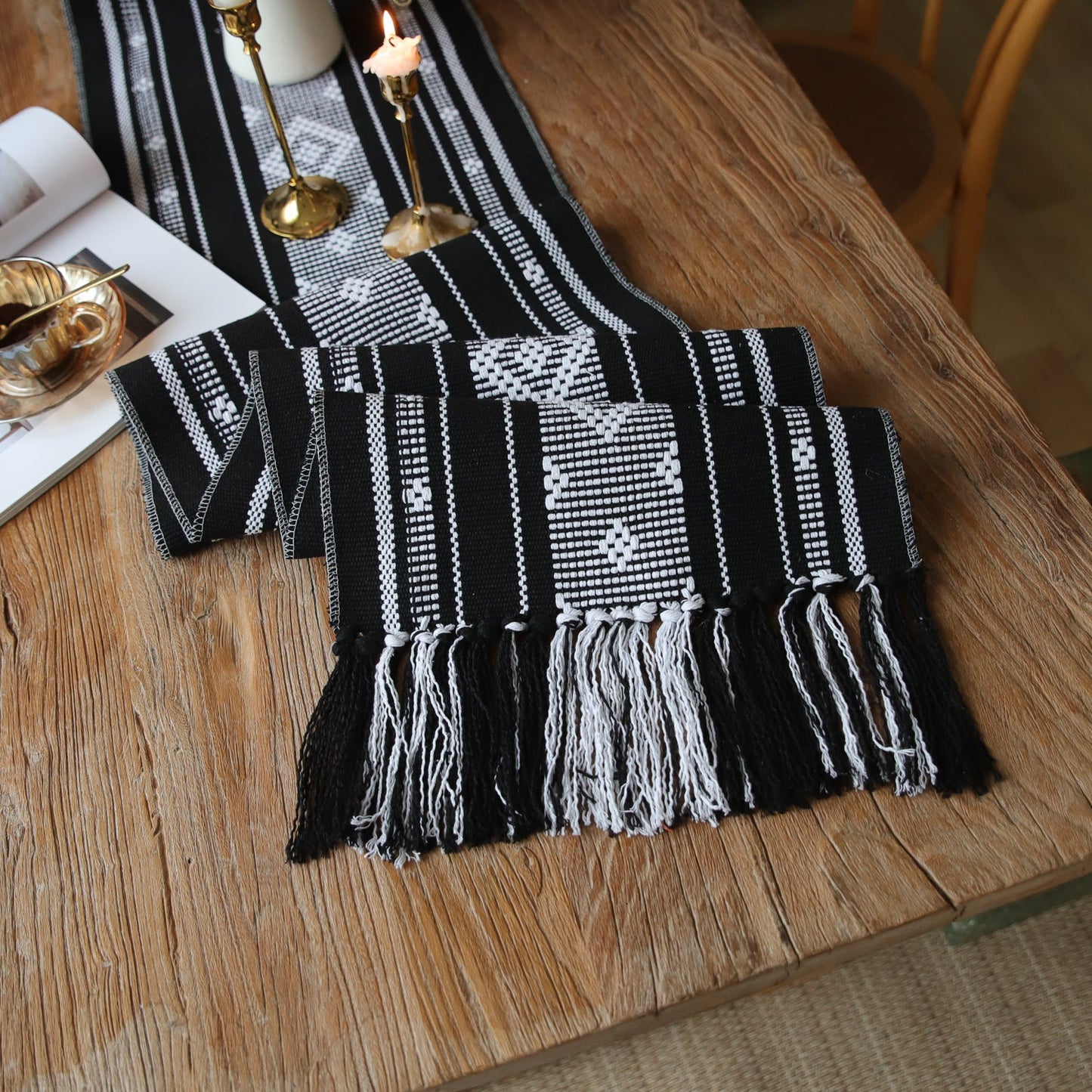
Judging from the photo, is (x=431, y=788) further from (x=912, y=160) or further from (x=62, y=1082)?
(x=912, y=160)

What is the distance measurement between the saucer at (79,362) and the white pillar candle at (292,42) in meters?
0.28

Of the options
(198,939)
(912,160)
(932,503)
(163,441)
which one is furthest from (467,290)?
(912,160)

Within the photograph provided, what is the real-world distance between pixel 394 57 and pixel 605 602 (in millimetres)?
410

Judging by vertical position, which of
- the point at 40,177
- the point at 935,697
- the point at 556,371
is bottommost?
the point at 935,697

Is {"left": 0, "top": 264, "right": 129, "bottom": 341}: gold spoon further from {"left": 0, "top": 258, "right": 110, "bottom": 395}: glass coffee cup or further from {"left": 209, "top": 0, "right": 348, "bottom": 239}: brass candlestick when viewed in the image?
{"left": 209, "top": 0, "right": 348, "bottom": 239}: brass candlestick

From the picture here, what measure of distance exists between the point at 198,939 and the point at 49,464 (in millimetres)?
377

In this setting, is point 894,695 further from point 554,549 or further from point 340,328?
point 340,328

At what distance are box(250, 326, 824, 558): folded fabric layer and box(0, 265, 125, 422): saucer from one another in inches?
7.4

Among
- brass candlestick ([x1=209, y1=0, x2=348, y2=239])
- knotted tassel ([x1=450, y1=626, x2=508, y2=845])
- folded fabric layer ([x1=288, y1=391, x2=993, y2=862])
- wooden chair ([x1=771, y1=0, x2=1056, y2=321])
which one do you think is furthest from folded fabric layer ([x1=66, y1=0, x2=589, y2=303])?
wooden chair ([x1=771, y1=0, x2=1056, y2=321])

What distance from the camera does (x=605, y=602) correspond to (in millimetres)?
685

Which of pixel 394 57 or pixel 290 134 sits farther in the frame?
pixel 290 134

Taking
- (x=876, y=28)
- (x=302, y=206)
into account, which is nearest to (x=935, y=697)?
(x=302, y=206)

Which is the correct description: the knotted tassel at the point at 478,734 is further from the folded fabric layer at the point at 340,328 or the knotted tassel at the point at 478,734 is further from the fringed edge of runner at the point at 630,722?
the folded fabric layer at the point at 340,328

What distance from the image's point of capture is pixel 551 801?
63 cm
